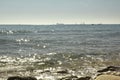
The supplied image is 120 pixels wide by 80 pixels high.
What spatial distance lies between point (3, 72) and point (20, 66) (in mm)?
3283

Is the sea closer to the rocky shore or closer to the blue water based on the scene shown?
the blue water

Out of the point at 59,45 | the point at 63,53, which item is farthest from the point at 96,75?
the point at 59,45

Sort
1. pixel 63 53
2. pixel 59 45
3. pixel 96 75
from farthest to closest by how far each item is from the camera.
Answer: pixel 59 45, pixel 63 53, pixel 96 75

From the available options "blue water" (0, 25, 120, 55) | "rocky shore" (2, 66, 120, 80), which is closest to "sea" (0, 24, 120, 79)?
"blue water" (0, 25, 120, 55)

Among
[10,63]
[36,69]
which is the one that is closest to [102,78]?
[36,69]

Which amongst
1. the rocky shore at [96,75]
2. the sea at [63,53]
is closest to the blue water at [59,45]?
the sea at [63,53]

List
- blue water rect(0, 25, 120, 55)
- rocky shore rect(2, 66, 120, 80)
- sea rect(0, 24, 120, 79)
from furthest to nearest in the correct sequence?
blue water rect(0, 25, 120, 55) → sea rect(0, 24, 120, 79) → rocky shore rect(2, 66, 120, 80)

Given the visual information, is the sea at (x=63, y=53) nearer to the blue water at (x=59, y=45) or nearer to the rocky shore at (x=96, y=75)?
the blue water at (x=59, y=45)

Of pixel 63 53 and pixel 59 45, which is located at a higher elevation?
pixel 59 45

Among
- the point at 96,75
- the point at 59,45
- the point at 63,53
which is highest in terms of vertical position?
the point at 96,75

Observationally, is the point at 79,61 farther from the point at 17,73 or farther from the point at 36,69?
the point at 17,73

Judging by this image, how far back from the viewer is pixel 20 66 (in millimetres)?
24156

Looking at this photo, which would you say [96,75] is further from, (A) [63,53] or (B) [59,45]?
(B) [59,45]

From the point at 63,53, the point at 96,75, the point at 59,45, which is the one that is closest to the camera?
the point at 96,75
